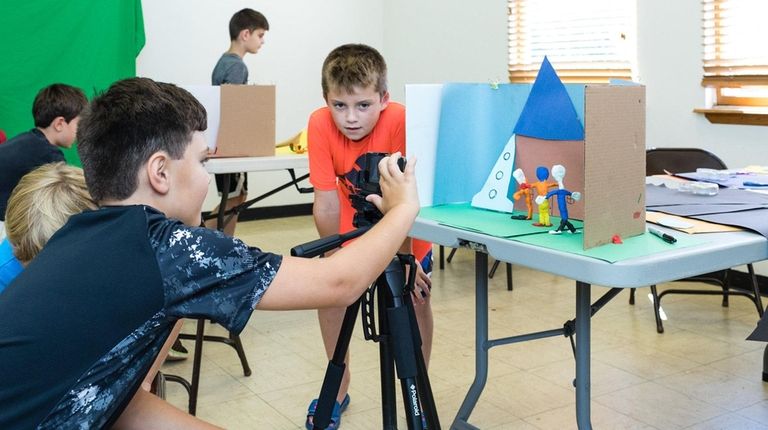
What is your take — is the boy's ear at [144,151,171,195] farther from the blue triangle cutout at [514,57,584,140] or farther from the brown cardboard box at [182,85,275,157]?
the brown cardboard box at [182,85,275,157]

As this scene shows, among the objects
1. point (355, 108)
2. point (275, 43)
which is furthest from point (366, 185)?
point (275, 43)

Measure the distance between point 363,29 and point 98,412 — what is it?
18.4ft

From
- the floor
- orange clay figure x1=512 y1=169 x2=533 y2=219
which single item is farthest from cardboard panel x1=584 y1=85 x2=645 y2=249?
the floor

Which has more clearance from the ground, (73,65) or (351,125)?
(73,65)

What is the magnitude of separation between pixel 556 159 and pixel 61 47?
413cm

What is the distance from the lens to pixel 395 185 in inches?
53.9

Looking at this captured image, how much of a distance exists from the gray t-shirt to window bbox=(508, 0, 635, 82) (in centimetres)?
174

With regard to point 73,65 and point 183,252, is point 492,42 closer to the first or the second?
point 73,65

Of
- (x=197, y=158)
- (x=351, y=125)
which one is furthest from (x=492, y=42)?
(x=197, y=158)

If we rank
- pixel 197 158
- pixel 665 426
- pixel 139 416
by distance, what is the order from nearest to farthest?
pixel 197 158 → pixel 139 416 → pixel 665 426

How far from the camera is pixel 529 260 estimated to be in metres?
1.61

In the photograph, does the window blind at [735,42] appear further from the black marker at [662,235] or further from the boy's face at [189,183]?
the boy's face at [189,183]

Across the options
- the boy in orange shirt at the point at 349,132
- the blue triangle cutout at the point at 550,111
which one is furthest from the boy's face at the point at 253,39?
the blue triangle cutout at the point at 550,111

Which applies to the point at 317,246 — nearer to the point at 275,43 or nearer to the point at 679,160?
the point at 679,160
